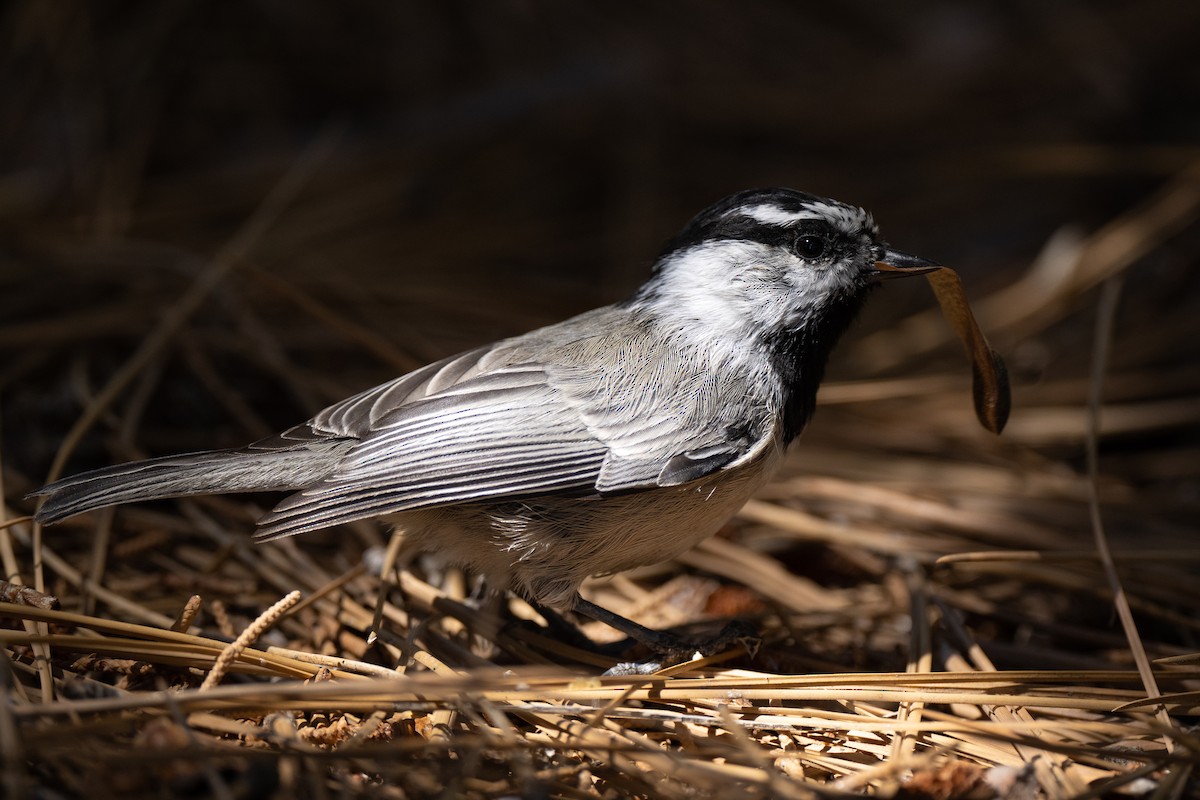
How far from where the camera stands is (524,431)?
181 cm

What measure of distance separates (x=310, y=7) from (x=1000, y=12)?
3.08 meters

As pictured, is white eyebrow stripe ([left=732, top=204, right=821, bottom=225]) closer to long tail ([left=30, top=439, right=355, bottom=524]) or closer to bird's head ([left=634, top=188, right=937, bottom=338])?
bird's head ([left=634, top=188, right=937, bottom=338])

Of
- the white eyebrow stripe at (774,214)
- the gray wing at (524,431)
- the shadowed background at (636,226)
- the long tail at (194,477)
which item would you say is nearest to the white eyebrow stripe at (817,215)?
the white eyebrow stripe at (774,214)

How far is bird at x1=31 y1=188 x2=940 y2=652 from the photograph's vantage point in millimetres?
1749

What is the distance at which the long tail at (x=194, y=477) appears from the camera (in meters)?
Result: 1.69

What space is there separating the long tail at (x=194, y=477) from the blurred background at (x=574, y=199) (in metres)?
0.48

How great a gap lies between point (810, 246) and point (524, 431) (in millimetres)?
726

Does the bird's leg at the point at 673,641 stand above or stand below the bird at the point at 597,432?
below

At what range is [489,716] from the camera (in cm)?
155

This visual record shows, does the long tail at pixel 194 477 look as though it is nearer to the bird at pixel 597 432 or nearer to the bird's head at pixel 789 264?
the bird at pixel 597 432

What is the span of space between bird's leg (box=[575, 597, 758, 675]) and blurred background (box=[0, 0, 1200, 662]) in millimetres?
571

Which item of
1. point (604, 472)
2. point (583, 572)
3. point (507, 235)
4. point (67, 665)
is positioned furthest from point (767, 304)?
point (507, 235)

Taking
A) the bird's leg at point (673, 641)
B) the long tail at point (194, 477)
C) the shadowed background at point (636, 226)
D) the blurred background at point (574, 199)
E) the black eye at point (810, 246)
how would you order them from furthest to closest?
the blurred background at point (574, 199) < the shadowed background at point (636, 226) < the black eye at point (810, 246) < the bird's leg at point (673, 641) < the long tail at point (194, 477)

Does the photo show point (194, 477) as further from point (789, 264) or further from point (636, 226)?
point (636, 226)
